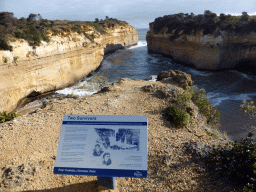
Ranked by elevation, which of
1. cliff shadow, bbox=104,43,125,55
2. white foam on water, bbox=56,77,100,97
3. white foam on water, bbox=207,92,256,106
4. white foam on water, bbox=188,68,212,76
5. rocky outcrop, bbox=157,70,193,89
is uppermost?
cliff shadow, bbox=104,43,125,55

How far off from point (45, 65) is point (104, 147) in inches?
712

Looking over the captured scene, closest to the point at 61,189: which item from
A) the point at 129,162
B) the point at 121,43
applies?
the point at 129,162

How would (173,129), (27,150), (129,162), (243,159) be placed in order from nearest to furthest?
(129,162) < (243,159) < (27,150) < (173,129)

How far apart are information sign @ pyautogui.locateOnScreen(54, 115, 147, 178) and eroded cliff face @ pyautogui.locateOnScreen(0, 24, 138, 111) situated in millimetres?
14054

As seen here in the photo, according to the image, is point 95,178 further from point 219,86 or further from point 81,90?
point 219,86

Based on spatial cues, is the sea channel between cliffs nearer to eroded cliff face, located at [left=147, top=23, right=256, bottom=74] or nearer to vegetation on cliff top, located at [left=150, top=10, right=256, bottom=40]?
eroded cliff face, located at [left=147, top=23, right=256, bottom=74]

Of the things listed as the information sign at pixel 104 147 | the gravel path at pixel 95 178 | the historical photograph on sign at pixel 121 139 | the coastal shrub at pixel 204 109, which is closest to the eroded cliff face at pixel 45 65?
the gravel path at pixel 95 178

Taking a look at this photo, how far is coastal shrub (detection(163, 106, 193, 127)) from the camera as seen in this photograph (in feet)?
26.3

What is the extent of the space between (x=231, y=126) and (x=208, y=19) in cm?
2315

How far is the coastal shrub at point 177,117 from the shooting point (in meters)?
8.03

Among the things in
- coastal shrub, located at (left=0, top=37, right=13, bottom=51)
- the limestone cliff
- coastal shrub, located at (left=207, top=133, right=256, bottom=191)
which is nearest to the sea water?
the limestone cliff

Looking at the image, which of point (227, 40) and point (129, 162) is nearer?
point (129, 162)

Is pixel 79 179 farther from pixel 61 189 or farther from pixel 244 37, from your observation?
pixel 244 37

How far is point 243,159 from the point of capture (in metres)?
4.41
